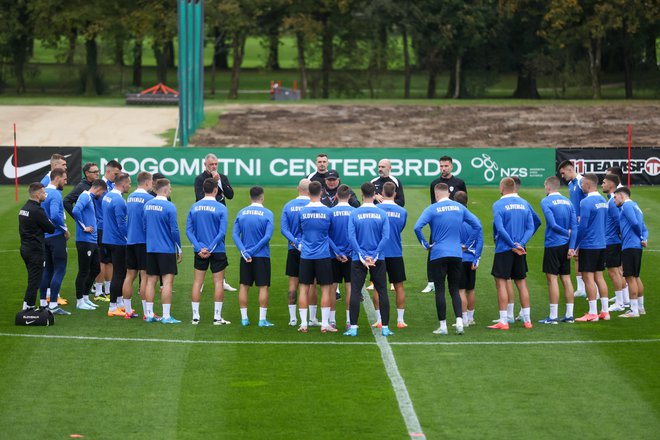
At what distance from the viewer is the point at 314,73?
73125mm

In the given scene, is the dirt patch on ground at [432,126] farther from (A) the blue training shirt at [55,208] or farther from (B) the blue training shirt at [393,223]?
(B) the blue training shirt at [393,223]

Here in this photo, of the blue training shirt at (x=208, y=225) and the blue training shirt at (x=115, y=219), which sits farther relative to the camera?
the blue training shirt at (x=115, y=219)

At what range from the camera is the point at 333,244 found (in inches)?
614

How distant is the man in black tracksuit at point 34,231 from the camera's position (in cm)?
1541

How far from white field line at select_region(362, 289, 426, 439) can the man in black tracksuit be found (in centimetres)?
507

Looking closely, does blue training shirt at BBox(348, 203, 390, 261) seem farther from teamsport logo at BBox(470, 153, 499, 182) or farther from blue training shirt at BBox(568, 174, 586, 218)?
teamsport logo at BBox(470, 153, 499, 182)

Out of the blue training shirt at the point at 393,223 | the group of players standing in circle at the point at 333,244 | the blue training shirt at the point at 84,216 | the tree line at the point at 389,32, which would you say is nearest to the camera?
the group of players standing in circle at the point at 333,244

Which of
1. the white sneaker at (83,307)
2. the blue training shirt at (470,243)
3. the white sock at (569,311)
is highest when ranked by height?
the blue training shirt at (470,243)

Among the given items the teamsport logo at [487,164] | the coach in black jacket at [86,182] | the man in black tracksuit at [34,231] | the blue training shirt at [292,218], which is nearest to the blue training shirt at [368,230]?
the blue training shirt at [292,218]

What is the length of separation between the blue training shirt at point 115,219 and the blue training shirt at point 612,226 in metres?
7.81

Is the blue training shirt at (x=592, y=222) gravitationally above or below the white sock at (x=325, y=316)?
above

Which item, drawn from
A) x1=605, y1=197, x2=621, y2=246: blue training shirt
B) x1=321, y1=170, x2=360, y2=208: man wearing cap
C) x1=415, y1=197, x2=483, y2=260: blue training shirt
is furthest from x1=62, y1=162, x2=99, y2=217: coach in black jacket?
x1=605, y1=197, x2=621, y2=246: blue training shirt

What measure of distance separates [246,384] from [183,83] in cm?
2809

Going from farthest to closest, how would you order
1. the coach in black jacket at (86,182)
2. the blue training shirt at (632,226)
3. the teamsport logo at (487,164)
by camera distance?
the teamsport logo at (487,164)
the coach in black jacket at (86,182)
the blue training shirt at (632,226)
